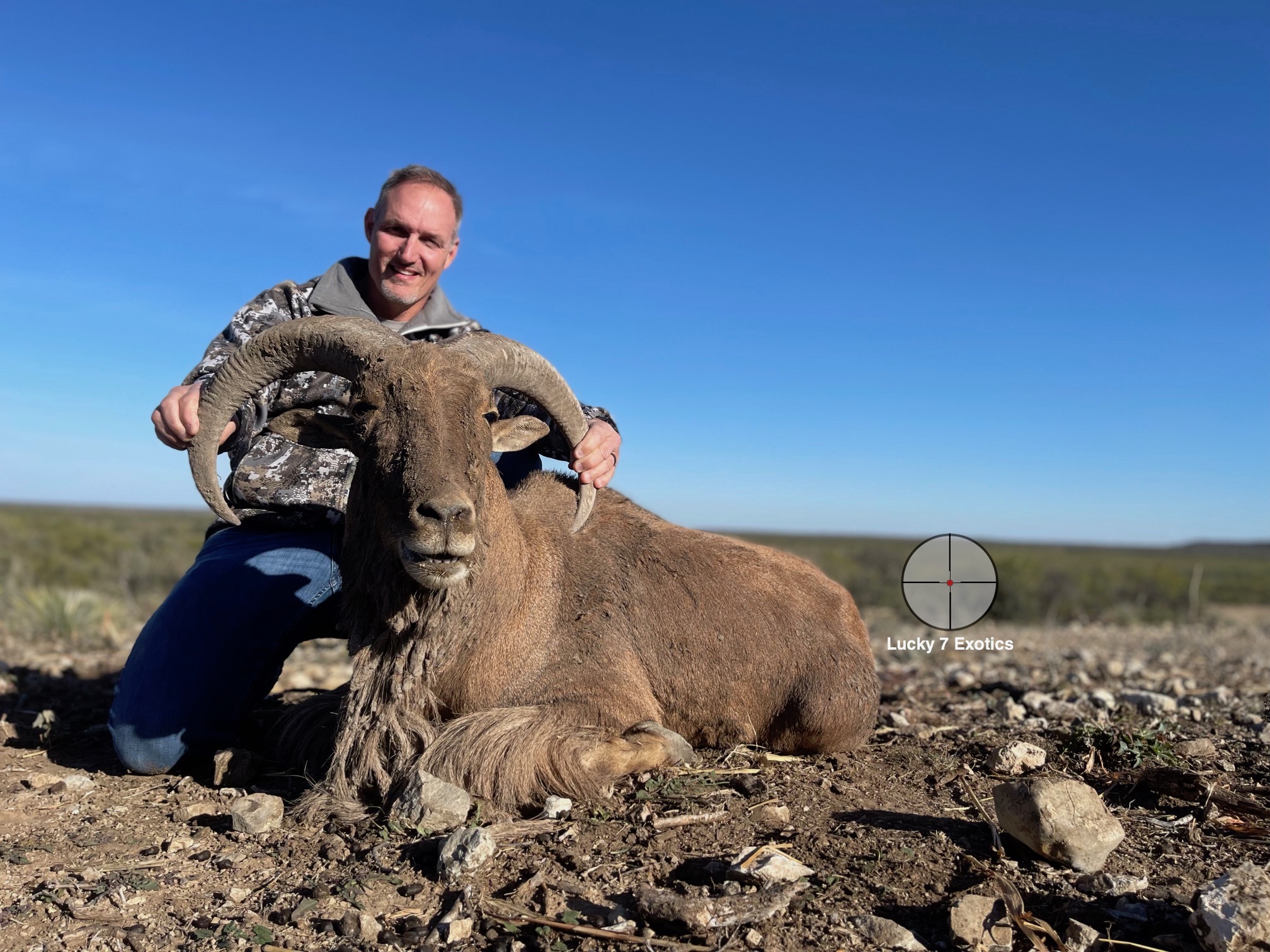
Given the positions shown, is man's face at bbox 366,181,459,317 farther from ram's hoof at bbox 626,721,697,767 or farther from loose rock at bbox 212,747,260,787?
ram's hoof at bbox 626,721,697,767

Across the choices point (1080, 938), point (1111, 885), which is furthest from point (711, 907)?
point (1111, 885)

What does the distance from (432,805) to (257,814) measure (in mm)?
945

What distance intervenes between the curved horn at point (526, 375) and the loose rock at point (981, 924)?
3353 mm

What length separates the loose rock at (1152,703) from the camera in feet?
21.8

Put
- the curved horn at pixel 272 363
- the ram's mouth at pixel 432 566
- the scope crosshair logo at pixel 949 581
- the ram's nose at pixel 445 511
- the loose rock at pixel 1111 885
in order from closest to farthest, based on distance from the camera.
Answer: the loose rock at pixel 1111 885, the ram's nose at pixel 445 511, the ram's mouth at pixel 432 566, the curved horn at pixel 272 363, the scope crosshair logo at pixel 949 581

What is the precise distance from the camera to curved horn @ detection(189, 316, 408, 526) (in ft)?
16.4

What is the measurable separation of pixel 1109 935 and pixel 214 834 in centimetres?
410

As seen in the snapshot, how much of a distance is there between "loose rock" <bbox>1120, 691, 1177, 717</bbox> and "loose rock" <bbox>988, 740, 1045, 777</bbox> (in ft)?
6.75

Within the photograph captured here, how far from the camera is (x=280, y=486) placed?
20.5ft

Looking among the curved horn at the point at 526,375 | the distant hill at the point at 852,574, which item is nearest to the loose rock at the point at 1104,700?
the curved horn at the point at 526,375

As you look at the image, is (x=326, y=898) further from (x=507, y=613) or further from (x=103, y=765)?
(x=103, y=765)

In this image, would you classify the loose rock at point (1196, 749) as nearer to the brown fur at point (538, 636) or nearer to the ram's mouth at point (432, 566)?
the brown fur at point (538, 636)

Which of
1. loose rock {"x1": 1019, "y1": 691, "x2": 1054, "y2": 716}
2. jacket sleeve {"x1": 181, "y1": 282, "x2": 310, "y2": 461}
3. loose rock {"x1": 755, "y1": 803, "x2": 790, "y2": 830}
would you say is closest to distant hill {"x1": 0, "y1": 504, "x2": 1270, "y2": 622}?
loose rock {"x1": 1019, "y1": 691, "x2": 1054, "y2": 716}

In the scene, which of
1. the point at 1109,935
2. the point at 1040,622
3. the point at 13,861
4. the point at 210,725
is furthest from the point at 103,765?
the point at 1040,622
